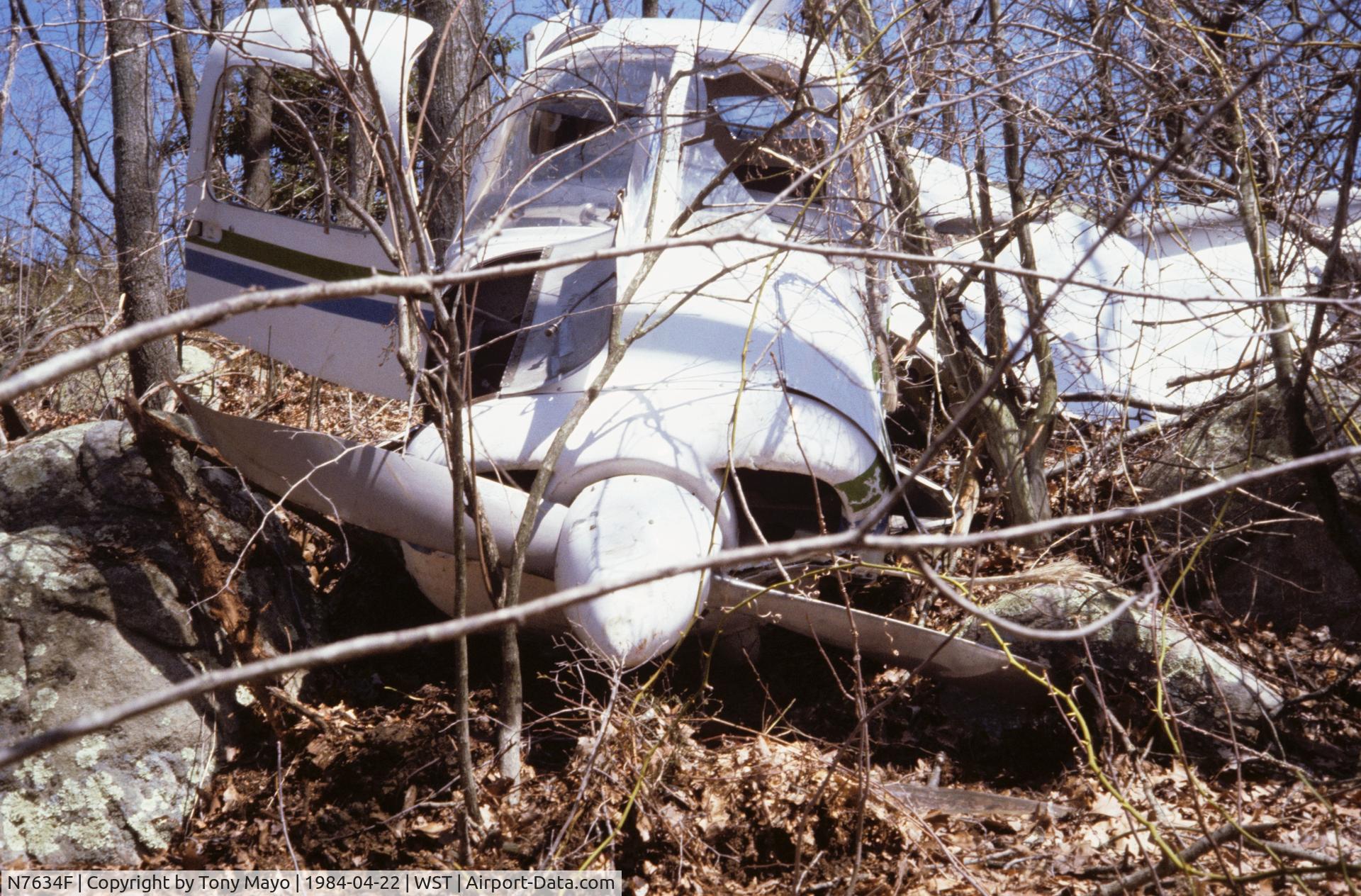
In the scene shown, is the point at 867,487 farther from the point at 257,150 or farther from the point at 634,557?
the point at 257,150

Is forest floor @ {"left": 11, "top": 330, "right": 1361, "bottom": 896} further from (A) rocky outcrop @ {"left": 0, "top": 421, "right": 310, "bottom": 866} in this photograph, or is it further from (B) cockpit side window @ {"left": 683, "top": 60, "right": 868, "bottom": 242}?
(B) cockpit side window @ {"left": 683, "top": 60, "right": 868, "bottom": 242}

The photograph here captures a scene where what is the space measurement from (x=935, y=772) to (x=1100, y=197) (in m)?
3.17

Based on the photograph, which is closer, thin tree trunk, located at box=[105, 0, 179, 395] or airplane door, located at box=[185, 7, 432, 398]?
airplane door, located at box=[185, 7, 432, 398]

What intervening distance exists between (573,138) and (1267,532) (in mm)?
4105

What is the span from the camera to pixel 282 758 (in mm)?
4129

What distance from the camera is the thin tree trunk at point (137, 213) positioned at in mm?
7426

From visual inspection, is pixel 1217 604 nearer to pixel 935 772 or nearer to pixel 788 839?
pixel 935 772

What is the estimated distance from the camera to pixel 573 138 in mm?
5547

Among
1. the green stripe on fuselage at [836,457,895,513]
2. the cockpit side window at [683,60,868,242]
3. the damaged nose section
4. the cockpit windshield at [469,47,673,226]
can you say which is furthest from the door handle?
the green stripe on fuselage at [836,457,895,513]

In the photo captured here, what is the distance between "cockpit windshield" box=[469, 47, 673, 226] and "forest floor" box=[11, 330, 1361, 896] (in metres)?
2.10

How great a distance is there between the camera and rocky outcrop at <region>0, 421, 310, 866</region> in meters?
3.79

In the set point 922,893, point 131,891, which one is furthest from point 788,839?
point 131,891

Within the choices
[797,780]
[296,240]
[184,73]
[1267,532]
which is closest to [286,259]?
[296,240]

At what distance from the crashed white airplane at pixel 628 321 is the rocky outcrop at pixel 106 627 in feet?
2.67
